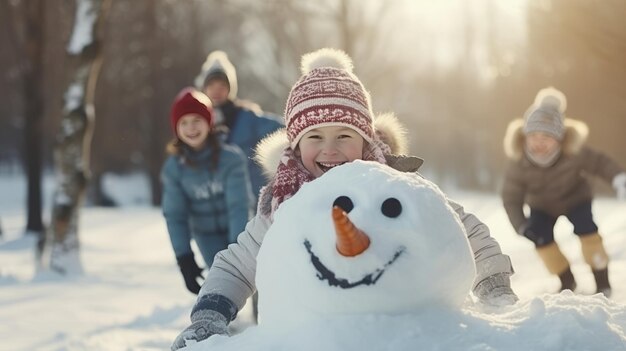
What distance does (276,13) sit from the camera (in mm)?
18969

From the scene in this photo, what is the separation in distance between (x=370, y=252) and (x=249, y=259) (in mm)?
970

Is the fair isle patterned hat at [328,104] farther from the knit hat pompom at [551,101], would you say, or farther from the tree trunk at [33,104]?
the tree trunk at [33,104]

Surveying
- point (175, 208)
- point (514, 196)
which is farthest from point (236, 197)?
point (514, 196)

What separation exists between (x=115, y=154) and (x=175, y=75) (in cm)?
385

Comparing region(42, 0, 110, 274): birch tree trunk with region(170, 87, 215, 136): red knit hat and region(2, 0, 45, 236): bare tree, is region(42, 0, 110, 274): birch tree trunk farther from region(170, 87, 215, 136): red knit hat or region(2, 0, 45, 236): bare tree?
region(170, 87, 215, 136): red knit hat

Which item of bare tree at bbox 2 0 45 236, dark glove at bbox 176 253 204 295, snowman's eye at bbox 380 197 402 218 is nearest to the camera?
snowman's eye at bbox 380 197 402 218

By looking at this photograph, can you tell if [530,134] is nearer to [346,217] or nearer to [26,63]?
[346,217]

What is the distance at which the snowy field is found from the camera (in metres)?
1.57

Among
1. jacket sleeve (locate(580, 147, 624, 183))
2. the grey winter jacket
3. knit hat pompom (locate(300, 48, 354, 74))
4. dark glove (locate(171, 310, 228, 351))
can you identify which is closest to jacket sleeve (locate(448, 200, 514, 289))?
the grey winter jacket

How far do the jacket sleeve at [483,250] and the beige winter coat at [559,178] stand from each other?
14.7 ft

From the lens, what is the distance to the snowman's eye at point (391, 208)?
5.35 ft

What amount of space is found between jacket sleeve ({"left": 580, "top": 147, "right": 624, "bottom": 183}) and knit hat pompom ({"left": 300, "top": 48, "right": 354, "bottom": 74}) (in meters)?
4.02

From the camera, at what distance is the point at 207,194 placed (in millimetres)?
5391

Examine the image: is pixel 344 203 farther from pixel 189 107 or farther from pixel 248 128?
pixel 248 128
